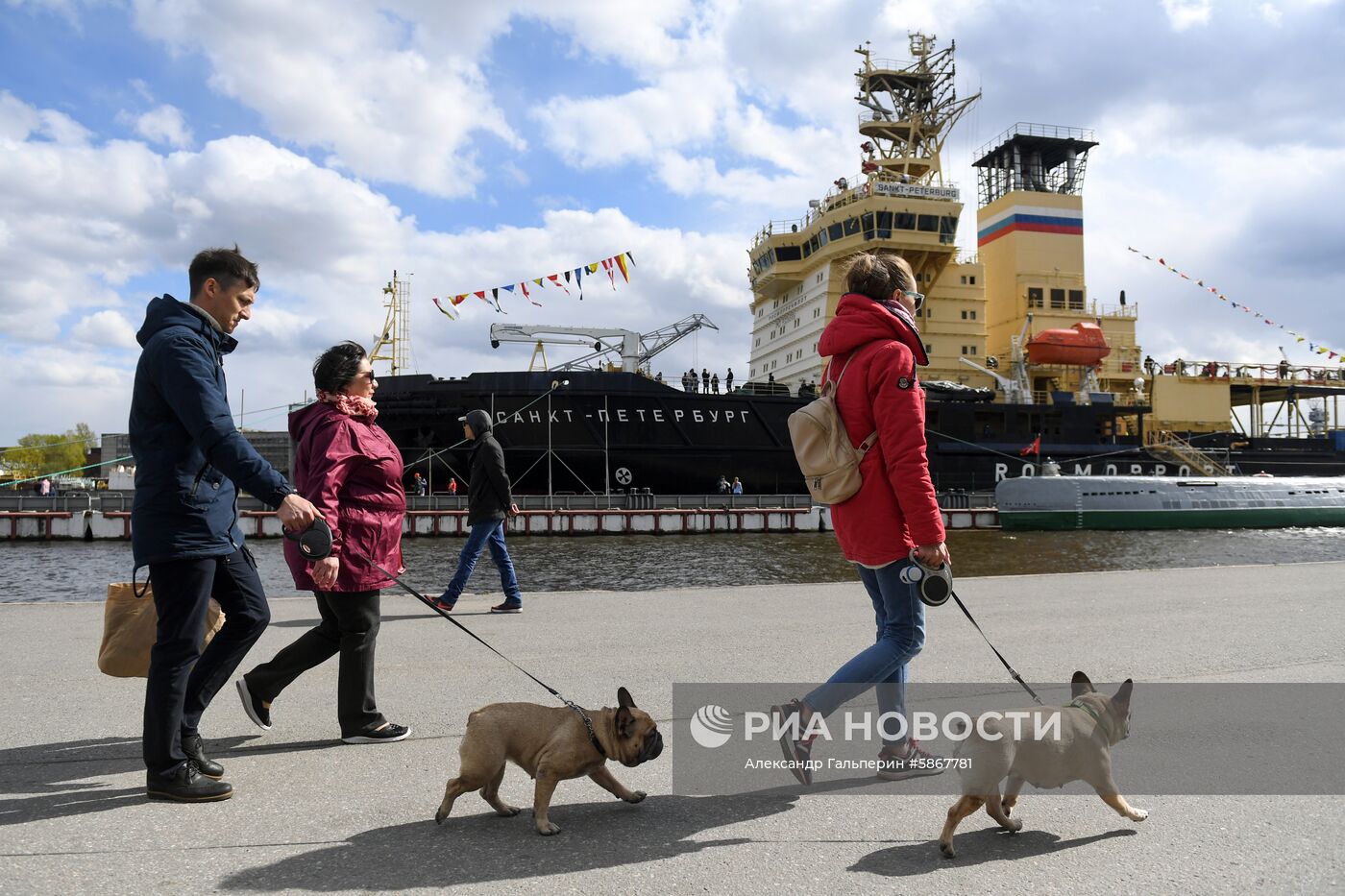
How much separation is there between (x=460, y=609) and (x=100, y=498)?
23.3 metres

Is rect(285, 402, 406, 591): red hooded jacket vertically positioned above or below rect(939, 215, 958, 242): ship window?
below

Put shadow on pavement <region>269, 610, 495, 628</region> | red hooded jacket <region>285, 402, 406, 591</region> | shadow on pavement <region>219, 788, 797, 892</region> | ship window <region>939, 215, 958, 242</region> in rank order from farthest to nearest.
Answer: ship window <region>939, 215, 958, 242</region> < shadow on pavement <region>269, 610, 495, 628</region> < red hooded jacket <region>285, 402, 406, 591</region> < shadow on pavement <region>219, 788, 797, 892</region>

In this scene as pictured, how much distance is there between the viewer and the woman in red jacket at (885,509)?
107 inches

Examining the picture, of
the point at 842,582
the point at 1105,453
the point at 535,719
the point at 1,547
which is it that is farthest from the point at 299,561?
the point at 1105,453

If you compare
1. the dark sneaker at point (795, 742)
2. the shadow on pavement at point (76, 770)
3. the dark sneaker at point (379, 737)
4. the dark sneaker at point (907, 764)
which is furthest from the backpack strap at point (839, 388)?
the shadow on pavement at point (76, 770)

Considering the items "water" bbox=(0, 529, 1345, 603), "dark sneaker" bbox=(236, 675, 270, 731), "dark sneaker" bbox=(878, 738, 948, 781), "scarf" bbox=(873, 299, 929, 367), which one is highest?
"scarf" bbox=(873, 299, 929, 367)

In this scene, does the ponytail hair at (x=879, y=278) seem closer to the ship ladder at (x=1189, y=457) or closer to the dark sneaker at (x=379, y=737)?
the dark sneaker at (x=379, y=737)

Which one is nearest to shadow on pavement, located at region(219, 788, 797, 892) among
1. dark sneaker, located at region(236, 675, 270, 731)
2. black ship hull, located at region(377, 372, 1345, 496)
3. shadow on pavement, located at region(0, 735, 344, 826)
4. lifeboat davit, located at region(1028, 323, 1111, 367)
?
shadow on pavement, located at region(0, 735, 344, 826)

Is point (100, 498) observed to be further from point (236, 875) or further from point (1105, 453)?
point (1105, 453)

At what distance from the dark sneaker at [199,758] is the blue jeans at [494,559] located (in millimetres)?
3816

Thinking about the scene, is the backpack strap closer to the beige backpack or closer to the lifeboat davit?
the beige backpack

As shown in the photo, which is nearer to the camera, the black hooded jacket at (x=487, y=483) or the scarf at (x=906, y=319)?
the scarf at (x=906, y=319)

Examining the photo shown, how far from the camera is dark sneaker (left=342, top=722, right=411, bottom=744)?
329 cm

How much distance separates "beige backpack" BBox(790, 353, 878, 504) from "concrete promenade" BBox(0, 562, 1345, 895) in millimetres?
944
